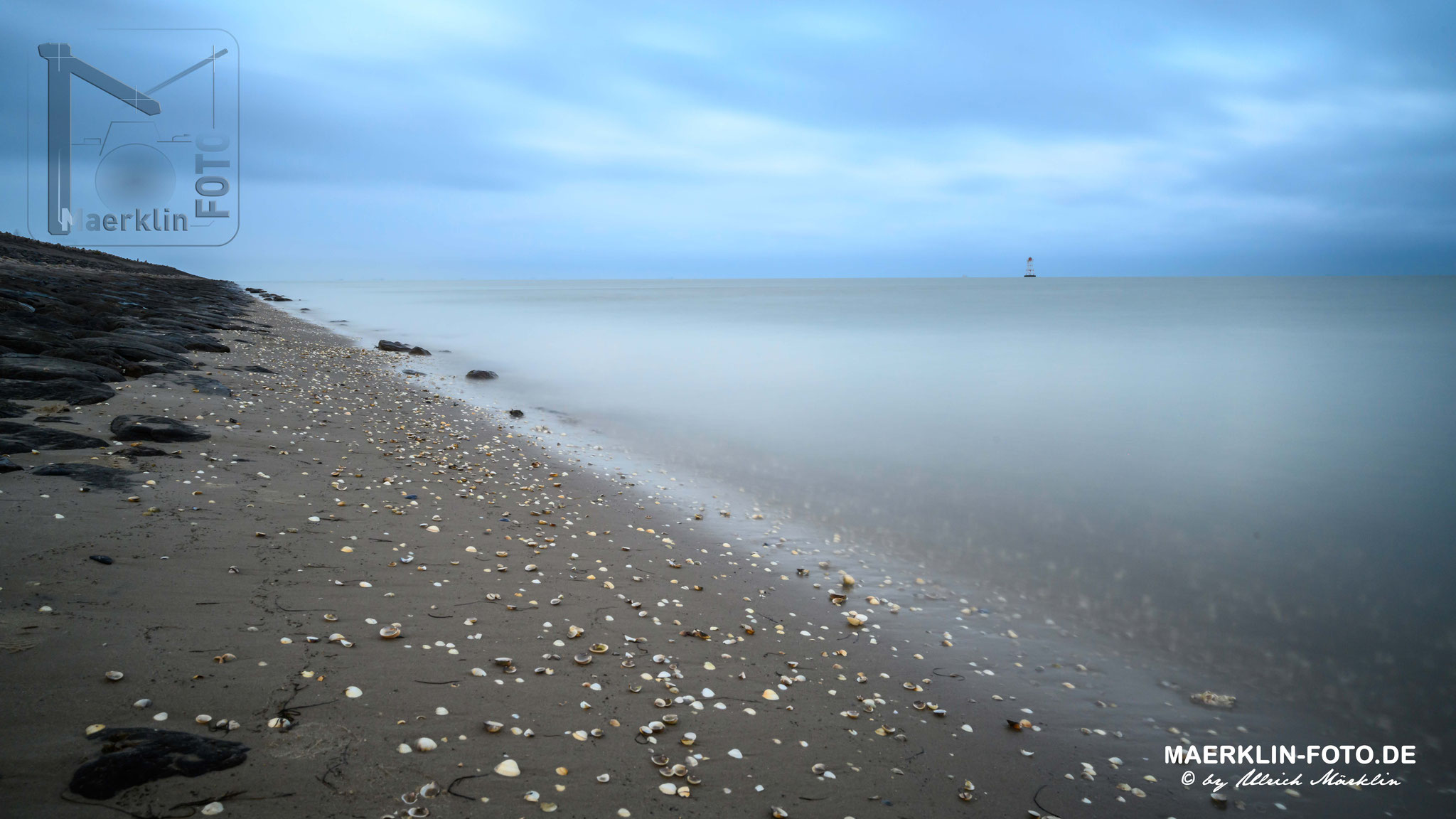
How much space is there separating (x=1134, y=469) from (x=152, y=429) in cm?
1561

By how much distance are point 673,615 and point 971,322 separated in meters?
57.2

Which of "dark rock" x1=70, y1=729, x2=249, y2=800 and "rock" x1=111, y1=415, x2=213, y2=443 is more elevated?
"rock" x1=111, y1=415, x2=213, y2=443

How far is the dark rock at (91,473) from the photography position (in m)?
6.65

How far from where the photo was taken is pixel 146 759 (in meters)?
3.29

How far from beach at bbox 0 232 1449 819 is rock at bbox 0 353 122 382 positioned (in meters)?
1.12

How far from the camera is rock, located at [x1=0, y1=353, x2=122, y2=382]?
976 centimetres

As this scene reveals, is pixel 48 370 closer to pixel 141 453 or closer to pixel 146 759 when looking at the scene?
pixel 141 453

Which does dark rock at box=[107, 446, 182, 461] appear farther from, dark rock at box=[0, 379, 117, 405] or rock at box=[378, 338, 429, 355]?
rock at box=[378, 338, 429, 355]

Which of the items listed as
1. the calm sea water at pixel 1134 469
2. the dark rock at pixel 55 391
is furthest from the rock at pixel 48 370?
the calm sea water at pixel 1134 469

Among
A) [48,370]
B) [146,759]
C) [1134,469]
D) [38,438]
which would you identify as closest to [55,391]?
[48,370]

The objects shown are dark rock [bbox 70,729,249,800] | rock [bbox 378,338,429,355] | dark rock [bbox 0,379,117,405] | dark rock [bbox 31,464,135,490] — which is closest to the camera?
dark rock [bbox 70,729,249,800]

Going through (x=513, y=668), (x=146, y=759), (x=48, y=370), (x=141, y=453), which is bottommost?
(x=513, y=668)

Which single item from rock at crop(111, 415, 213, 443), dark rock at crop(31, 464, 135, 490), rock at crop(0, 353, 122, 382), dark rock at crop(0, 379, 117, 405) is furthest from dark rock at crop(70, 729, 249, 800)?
rock at crop(0, 353, 122, 382)

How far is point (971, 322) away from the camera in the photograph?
58.2 meters
